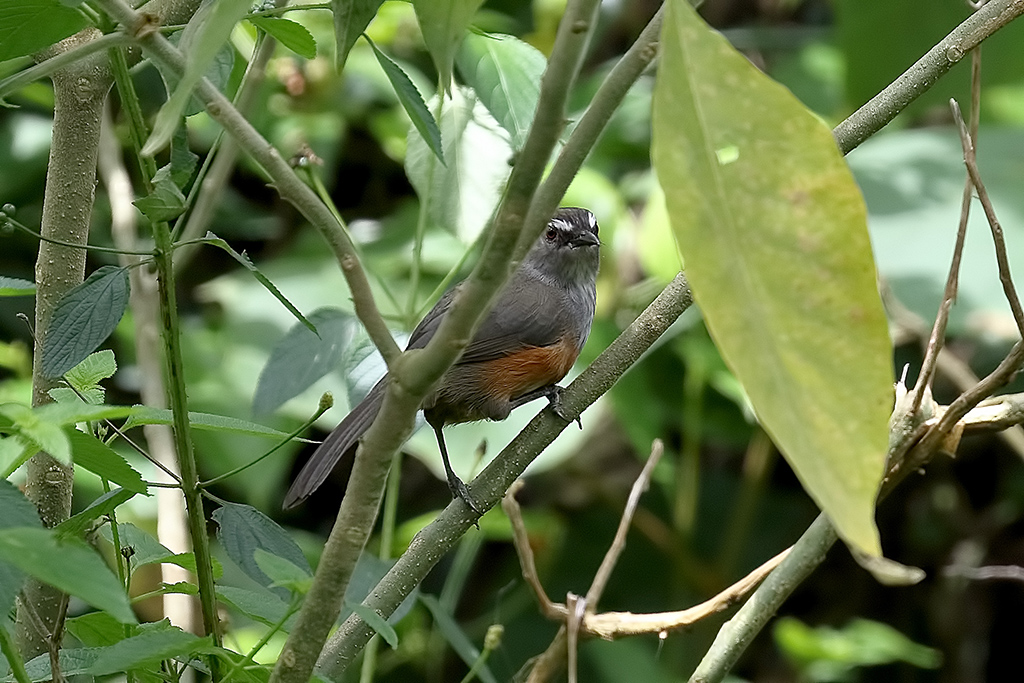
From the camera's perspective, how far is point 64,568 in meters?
0.88

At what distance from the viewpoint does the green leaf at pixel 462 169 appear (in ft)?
7.48

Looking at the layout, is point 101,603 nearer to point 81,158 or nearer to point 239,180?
point 81,158

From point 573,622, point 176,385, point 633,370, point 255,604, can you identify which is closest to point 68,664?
A: point 255,604

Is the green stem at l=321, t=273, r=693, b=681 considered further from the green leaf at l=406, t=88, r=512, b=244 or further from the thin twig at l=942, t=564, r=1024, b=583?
the thin twig at l=942, t=564, r=1024, b=583

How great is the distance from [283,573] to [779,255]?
1.78ft

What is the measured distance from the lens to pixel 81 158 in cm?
156

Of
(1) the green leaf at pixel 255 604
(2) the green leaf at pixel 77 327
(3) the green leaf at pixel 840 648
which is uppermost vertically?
(2) the green leaf at pixel 77 327

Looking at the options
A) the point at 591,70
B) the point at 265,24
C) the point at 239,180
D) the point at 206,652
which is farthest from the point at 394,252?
the point at 206,652

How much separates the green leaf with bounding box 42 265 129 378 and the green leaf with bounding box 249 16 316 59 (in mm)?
356

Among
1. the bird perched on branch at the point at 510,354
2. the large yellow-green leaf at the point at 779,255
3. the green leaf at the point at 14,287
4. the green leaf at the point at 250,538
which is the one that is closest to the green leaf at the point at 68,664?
the green leaf at the point at 250,538

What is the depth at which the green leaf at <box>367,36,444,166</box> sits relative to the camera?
50.1 inches

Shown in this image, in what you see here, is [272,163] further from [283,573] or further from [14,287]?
[14,287]

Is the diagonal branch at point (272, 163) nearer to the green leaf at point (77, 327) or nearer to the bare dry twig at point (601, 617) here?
the green leaf at point (77, 327)

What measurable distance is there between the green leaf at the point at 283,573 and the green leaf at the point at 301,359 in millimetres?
1196
